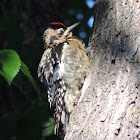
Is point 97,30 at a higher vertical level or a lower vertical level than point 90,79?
higher

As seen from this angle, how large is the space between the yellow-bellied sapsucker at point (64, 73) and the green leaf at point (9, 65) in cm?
86

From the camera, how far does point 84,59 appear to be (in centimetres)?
308

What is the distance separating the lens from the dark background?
11.1 ft

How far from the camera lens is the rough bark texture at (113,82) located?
211 centimetres

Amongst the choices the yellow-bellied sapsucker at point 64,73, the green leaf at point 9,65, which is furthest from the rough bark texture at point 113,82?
the green leaf at point 9,65

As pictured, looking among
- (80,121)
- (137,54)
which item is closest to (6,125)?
(80,121)

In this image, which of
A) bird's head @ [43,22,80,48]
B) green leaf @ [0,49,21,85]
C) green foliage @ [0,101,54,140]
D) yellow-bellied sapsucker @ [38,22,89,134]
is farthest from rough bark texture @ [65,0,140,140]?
bird's head @ [43,22,80,48]

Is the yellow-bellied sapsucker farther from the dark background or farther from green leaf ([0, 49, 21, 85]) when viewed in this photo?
green leaf ([0, 49, 21, 85])

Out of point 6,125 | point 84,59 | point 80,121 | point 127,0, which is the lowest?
point 6,125

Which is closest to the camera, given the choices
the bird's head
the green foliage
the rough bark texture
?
the rough bark texture

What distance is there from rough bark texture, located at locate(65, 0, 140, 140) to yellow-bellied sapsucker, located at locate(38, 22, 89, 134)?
531mm

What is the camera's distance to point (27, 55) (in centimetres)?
380

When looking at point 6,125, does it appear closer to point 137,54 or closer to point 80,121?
point 80,121

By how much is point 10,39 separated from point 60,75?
3.33 feet
